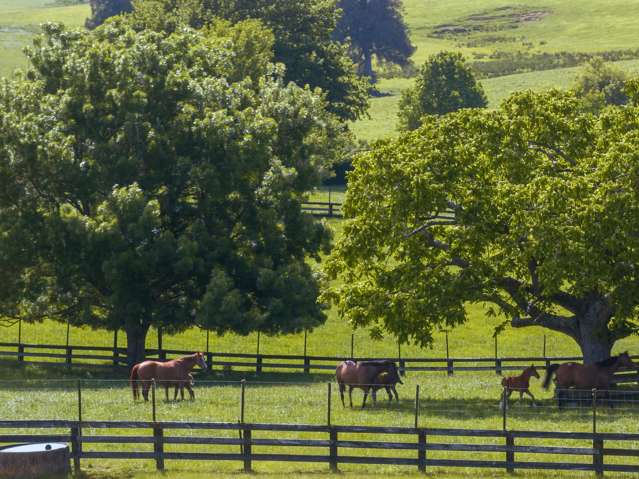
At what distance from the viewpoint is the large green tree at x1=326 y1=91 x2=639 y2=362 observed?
137 ft

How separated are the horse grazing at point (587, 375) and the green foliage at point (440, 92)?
254 ft

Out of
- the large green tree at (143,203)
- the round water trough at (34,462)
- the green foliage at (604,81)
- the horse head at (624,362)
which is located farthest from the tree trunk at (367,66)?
the round water trough at (34,462)

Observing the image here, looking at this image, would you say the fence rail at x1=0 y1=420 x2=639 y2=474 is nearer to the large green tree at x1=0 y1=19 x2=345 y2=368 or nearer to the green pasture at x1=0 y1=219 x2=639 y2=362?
the large green tree at x1=0 y1=19 x2=345 y2=368

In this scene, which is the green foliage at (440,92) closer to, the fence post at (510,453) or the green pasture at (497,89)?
the green pasture at (497,89)

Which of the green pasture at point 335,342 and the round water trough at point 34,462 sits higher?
the round water trough at point 34,462

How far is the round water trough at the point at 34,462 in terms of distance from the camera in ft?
98.2

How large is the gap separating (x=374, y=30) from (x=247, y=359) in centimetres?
12895

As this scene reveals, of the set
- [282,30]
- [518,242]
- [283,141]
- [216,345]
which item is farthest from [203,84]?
[282,30]

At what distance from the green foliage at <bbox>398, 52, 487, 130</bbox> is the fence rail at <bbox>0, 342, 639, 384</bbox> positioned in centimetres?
6088

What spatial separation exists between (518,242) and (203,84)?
19.0 metres

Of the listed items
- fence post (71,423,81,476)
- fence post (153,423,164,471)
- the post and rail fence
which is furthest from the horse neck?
fence post (71,423,81,476)

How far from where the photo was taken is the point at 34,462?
3002 cm

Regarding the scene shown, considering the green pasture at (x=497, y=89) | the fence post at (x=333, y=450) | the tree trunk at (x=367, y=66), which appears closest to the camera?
the fence post at (x=333, y=450)

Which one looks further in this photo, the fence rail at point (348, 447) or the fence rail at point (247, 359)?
the fence rail at point (247, 359)
